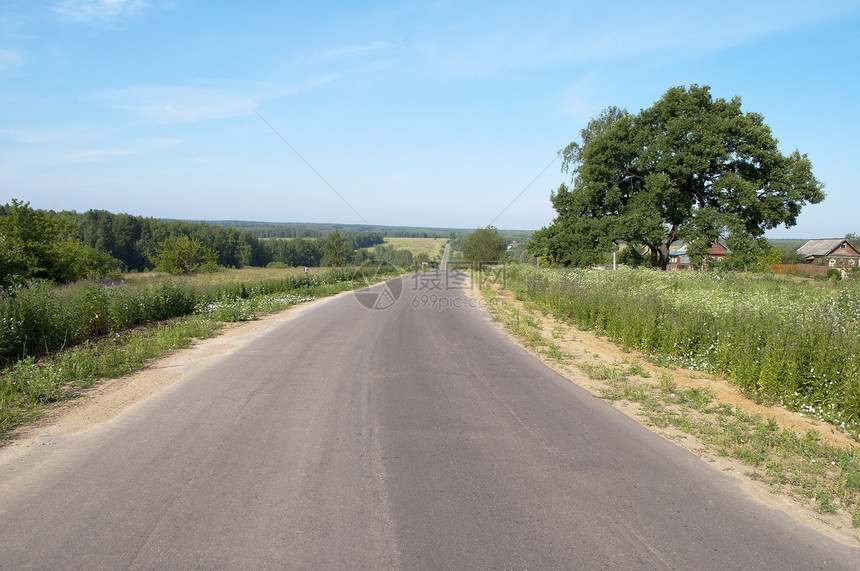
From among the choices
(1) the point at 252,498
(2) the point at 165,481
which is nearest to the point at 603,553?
(1) the point at 252,498

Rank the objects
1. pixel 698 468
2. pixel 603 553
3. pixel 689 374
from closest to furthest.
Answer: pixel 603 553, pixel 698 468, pixel 689 374

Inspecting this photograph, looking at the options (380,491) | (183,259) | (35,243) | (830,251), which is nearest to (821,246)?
(830,251)

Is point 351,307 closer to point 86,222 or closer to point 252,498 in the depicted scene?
point 252,498

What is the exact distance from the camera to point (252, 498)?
3.90 meters

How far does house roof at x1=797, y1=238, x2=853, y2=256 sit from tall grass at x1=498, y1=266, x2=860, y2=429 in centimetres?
6655

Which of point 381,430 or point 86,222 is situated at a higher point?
point 86,222

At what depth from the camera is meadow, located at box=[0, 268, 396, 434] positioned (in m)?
6.69

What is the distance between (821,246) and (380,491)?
8277cm

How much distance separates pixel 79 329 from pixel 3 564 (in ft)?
29.1

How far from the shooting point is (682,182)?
30.0 m

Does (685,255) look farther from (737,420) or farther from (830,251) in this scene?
(830,251)

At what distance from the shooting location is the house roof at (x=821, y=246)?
63.6 meters

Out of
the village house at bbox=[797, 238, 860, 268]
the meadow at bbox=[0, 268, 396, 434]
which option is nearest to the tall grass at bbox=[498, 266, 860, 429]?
the meadow at bbox=[0, 268, 396, 434]

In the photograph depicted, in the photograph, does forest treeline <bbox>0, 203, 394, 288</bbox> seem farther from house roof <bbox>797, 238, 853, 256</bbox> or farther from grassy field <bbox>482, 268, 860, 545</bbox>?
house roof <bbox>797, 238, 853, 256</bbox>
